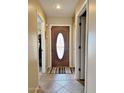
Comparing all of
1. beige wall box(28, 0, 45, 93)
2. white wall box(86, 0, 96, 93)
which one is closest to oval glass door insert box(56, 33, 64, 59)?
beige wall box(28, 0, 45, 93)

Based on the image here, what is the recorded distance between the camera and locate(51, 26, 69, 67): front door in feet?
29.4

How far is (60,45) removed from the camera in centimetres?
899

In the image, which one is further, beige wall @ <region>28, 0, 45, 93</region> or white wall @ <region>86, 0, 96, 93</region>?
beige wall @ <region>28, 0, 45, 93</region>

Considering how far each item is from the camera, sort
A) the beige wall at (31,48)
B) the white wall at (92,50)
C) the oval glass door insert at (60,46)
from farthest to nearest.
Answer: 1. the oval glass door insert at (60,46)
2. the beige wall at (31,48)
3. the white wall at (92,50)

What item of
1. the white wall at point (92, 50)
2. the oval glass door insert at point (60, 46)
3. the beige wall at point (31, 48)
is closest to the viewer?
the white wall at point (92, 50)

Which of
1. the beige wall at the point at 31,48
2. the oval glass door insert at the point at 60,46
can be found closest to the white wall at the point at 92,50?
the beige wall at the point at 31,48

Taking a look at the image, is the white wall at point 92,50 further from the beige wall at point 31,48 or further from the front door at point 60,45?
the front door at point 60,45

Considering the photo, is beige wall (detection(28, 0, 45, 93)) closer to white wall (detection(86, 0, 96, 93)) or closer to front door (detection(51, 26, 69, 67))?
white wall (detection(86, 0, 96, 93))

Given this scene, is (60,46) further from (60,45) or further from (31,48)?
(31,48)

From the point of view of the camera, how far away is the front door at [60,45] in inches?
353

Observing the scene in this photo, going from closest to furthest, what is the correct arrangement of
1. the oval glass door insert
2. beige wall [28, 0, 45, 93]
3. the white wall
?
1. the white wall
2. beige wall [28, 0, 45, 93]
3. the oval glass door insert
